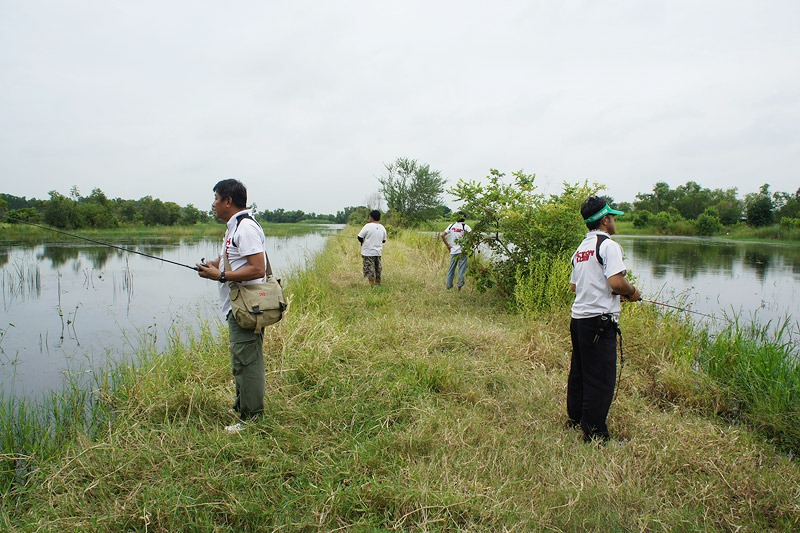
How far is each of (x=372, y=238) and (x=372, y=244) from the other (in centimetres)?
13

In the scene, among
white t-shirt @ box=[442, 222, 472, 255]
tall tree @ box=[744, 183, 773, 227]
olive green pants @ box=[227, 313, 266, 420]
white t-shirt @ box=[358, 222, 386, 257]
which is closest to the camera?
olive green pants @ box=[227, 313, 266, 420]

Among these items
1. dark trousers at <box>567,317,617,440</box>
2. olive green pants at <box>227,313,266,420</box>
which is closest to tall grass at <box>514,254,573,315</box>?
dark trousers at <box>567,317,617,440</box>

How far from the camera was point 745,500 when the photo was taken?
249cm

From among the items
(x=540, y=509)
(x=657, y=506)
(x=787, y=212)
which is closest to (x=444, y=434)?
(x=540, y=509)

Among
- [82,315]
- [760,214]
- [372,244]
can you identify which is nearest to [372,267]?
[372,244]

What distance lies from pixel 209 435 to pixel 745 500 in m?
3.18

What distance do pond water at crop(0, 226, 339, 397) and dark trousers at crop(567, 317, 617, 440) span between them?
4675mm

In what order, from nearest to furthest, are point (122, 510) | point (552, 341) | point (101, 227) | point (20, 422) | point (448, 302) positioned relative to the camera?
point (122, 510) < point (20, 422) < point (552, 341) < point (448, 302) < point (101, 227)

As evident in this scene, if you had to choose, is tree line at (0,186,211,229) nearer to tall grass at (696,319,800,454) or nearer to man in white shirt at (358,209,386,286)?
man in white shirt at (358,209,386,286)

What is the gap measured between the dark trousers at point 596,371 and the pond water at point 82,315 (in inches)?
184

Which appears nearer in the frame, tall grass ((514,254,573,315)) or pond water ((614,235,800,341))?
tall grass ((514,254,573,315))

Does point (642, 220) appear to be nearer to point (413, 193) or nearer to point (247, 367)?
point (413, 193)

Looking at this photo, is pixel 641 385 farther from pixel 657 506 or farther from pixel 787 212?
pixel 787 212

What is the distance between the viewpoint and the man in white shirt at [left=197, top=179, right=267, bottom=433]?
307 centimetres
